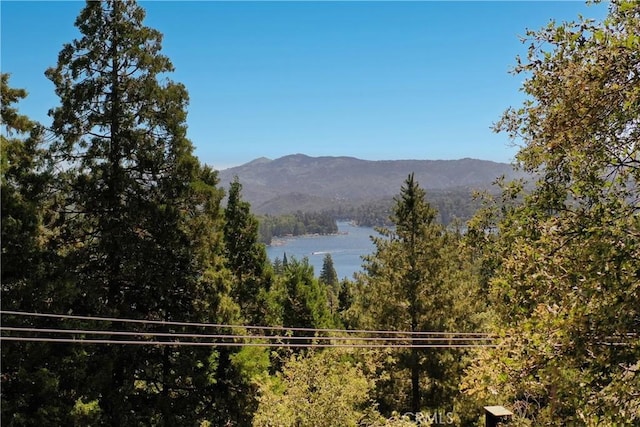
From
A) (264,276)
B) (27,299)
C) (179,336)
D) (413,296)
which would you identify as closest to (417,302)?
(413,296)

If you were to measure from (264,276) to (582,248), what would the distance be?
16025mm

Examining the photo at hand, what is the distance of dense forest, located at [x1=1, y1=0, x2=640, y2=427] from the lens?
429cm

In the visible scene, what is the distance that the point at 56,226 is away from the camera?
12438 mm

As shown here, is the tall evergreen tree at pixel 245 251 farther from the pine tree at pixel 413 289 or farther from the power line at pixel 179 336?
the pine tree at pixel 413 289

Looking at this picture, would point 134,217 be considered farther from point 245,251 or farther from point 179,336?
point 245,251

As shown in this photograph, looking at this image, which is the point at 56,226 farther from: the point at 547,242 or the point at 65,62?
the point at 547,242

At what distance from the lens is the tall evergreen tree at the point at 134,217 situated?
12.2 metres

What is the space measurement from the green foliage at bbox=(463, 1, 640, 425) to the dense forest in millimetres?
21

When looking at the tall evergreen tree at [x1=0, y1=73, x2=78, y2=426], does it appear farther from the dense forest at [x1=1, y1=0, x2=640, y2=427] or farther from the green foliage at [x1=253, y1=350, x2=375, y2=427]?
the green foliage at [x1=253, y1=350, x2=375, y2=427]

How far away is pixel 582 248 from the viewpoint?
A: 4.27m

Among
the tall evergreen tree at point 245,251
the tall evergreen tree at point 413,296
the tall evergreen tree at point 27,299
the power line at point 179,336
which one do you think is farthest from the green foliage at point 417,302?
the tall evergreen tree at point 27,299

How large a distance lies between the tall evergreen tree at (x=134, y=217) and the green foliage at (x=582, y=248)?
30.9ft

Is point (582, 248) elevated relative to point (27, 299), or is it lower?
elevated

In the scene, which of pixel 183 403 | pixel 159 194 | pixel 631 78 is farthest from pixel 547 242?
pixel 183 403
